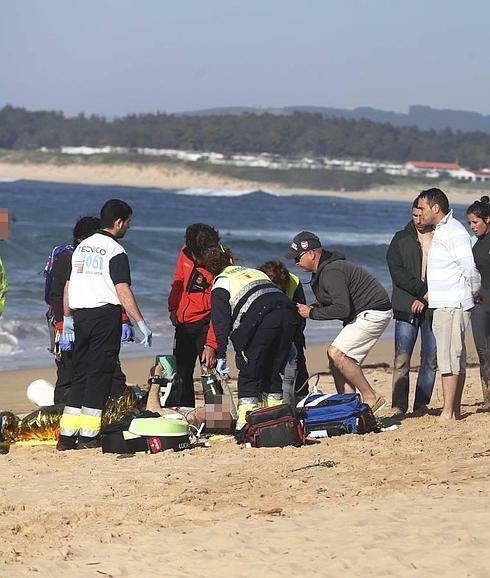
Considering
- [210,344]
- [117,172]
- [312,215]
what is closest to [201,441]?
[210,344]

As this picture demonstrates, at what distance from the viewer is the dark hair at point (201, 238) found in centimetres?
809

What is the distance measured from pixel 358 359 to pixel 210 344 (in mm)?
1077

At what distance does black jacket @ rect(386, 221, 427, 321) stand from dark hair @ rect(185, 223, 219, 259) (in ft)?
4.44

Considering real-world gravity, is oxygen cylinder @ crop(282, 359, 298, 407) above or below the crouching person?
below

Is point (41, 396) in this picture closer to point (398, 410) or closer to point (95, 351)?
point (95, 351)

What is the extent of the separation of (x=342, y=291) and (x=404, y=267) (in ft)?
2.65

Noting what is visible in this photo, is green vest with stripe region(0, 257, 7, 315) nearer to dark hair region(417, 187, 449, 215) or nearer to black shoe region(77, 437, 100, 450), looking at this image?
black shoe region(77, 437, 100, 450)

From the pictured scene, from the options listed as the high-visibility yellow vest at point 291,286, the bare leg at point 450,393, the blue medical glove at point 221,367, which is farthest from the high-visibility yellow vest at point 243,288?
the bare leg at point 450,393

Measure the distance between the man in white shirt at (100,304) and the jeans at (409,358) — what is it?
79.0 inches

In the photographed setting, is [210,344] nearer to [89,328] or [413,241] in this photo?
[89,328]

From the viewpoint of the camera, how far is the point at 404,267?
28.6 feet

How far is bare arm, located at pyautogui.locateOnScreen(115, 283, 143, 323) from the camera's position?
7512 millimetres

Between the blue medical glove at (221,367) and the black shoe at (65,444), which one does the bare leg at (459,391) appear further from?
the black shoe at (65,444)

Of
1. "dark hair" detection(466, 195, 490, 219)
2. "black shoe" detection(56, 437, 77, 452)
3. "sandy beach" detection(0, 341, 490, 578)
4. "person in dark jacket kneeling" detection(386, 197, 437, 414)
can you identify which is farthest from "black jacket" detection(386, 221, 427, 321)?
"black shoe" detection(56, 437, 77, 452)
